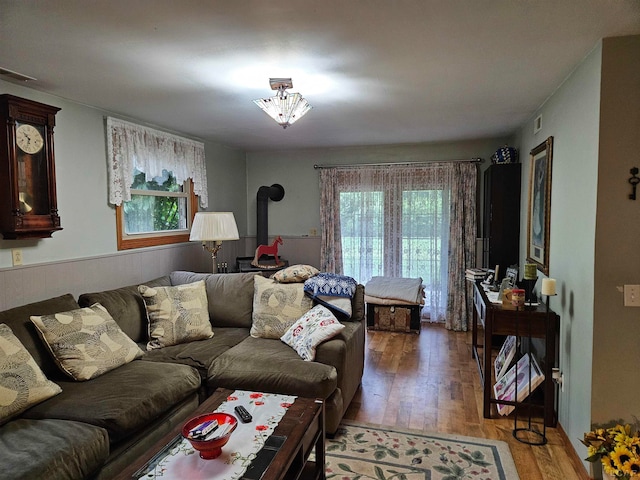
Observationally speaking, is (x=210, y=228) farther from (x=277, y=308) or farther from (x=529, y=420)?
(x=529, y=420)

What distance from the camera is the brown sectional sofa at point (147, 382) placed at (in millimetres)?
1765

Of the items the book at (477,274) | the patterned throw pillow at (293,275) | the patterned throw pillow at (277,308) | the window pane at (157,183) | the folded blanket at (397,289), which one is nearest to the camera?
the patterned throw pillow at (277,308)

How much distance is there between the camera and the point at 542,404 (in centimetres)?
288

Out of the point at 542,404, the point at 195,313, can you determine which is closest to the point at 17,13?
the point at 195,313

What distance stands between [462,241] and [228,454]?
4.13 metres

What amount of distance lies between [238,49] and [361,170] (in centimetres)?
344

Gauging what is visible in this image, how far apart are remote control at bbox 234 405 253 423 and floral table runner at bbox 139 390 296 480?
18mm

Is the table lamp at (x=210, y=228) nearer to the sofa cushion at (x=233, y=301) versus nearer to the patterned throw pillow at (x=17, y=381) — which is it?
the sofa cushion at (x=233, y=301)

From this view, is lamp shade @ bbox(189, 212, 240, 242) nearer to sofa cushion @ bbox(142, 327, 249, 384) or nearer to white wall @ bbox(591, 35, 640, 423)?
sofa cushion @ bbox(142, 327, 249, 384)

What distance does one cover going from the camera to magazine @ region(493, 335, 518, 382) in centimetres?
328

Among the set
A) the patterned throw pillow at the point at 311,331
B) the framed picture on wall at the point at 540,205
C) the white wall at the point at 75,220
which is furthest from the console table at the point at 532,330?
the white wall at the point at 75,220

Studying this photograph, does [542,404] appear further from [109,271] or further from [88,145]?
[88,145]

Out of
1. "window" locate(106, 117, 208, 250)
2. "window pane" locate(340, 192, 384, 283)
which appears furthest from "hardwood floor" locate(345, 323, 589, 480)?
"window" locate(106, 117, 208, 250)

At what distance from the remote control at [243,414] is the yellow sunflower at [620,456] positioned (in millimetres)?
1658
